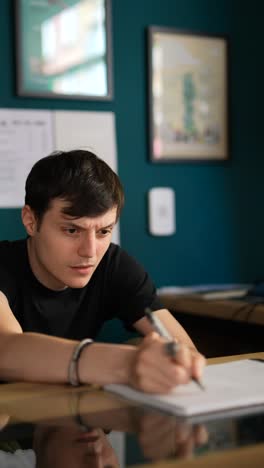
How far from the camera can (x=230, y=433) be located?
3.00 feet

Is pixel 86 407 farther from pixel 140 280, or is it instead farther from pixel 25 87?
pixel 25 87

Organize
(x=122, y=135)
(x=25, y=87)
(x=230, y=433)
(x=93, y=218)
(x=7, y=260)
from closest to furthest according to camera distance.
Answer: (x=230, y=433) → (x=93, y=218) → (x=7, y=260) → (x=25, y=87) → (x=122, y=135)

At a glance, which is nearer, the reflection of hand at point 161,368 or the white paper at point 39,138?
the reflection of hand at point 161,368

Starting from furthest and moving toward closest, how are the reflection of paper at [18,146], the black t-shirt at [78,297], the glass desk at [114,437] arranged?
1. the reflection of paper at [18,146]
2. the black t-shirt at [78,297]
3. the glass desk at [114,437]

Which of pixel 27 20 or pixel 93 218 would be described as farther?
pixel 27 20

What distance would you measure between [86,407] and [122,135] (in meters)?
1.86

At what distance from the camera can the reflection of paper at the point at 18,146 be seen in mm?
2598

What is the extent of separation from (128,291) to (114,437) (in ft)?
2.93

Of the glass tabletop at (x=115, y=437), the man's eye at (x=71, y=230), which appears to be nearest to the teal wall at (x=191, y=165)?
the man's eye at (x=71, y=230)

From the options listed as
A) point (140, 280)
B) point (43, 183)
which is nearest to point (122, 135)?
point (140, 280)

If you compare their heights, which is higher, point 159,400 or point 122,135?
point 122,135

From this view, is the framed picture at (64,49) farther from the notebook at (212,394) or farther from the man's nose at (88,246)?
the notebook at (212,394)

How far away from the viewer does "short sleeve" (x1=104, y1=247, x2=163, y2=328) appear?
1.79 m

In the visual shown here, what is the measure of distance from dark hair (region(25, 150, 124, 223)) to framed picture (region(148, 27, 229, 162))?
4.38 feet
